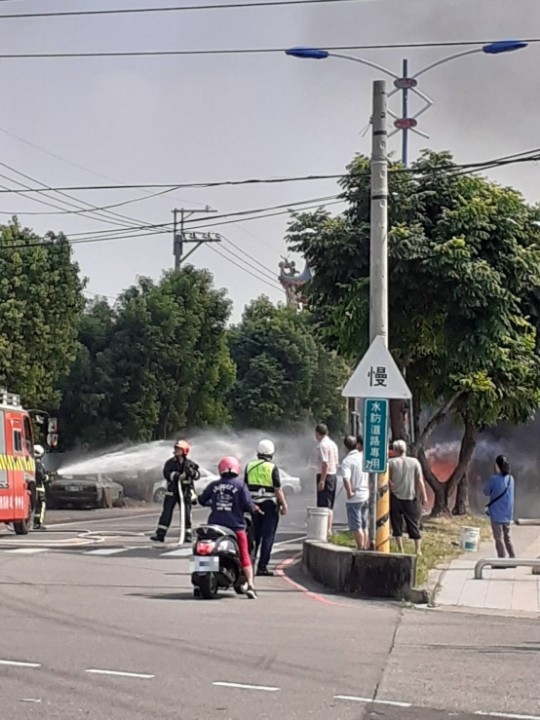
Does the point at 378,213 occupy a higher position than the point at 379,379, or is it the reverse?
the point at 378,213

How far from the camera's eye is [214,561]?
13.5 metres

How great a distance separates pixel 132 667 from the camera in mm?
9312

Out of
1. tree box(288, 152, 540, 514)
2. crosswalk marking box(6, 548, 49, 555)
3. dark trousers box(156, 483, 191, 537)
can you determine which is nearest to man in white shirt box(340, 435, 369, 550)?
dark trousers box(156, 483, 191, 537)

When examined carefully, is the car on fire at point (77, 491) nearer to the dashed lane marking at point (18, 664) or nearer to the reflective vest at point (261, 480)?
the reflective vest at point (261, 480)

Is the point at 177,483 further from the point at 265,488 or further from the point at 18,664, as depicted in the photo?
the point at 18,664

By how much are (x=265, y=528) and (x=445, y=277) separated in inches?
320

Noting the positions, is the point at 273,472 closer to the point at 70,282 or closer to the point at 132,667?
the point at 132,667

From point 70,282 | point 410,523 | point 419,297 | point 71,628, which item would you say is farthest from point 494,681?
point 70,282

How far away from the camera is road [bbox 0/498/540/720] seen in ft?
26.7

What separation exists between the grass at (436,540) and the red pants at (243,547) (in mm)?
2385

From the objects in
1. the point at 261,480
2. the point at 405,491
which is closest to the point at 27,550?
the point at 261,480

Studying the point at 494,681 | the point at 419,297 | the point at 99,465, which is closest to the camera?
the point at 494,681

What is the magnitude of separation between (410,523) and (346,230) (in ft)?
24.0

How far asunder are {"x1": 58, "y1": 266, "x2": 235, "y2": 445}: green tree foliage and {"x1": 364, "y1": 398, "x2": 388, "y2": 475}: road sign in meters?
29.5
